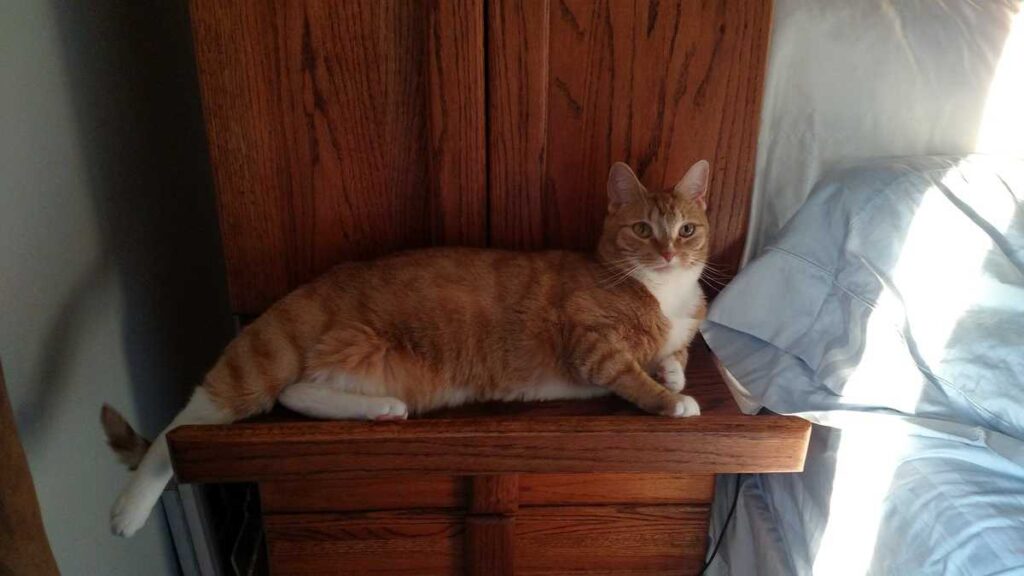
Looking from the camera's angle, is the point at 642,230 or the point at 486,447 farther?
the point at 642,230

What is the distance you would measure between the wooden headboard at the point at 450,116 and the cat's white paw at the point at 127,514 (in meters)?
0.36

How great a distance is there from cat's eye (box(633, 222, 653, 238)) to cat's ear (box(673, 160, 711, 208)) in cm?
8

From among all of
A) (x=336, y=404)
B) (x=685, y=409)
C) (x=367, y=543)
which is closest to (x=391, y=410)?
(x=336, y=404)

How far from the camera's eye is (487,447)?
2.91 feet

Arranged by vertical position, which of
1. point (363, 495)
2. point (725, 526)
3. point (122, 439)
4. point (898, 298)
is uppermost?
point (898, 298)

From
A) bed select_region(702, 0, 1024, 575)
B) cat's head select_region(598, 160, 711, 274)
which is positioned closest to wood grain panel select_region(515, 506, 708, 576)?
bed select_region(702, 0, 1024, 575)

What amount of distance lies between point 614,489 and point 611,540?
0.36 ft

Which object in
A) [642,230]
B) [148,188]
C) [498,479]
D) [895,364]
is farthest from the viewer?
[148,188]

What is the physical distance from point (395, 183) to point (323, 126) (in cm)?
15

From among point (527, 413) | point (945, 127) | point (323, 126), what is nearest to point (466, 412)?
point (527, 413)

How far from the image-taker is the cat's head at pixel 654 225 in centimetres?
106

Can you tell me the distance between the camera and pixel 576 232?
1.17 meters

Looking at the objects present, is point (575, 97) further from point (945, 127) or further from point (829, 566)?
point (829, 566)

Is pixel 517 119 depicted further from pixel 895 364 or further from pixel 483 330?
pixel 895 364
